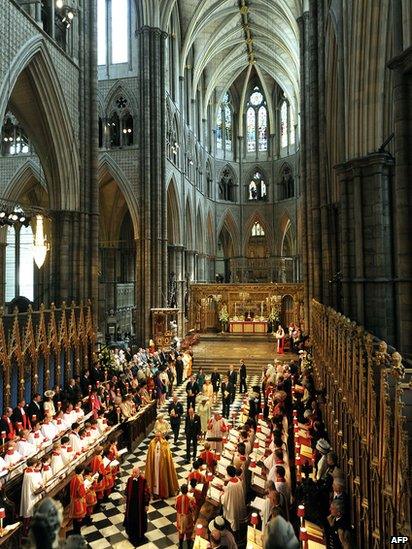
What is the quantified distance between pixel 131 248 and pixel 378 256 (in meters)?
27.6

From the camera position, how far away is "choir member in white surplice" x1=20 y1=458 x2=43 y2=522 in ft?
26.7

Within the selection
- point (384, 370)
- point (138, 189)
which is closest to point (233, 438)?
point (384, 370)

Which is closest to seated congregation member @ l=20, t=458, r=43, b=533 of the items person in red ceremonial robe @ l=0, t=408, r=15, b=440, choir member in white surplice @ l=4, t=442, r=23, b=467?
choir member in white surplice @ l=4, t=442, r=23, b=467

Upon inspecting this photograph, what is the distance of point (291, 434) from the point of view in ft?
33.5

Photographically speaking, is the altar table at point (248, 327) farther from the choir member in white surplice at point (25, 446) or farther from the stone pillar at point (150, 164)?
the choir member in white surplice at point (25, 446)

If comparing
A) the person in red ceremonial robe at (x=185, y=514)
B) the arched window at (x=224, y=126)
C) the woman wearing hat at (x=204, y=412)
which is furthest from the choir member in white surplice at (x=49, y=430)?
the arched window at (x=224, y=126)

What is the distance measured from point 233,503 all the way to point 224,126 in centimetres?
4512

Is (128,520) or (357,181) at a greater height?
(357,181)

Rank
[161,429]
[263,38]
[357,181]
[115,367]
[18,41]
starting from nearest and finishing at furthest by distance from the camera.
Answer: [161,429] → [357,181] → [18,41] → [115,367] → [263,38]

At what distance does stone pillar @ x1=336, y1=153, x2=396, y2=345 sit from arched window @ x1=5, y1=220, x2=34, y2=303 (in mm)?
22848

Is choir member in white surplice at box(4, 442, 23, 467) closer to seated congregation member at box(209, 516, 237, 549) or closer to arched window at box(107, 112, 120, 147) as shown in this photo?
seated congregation member at box(209, 516, 237, 549)

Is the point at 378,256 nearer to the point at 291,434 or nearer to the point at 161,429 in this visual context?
the point at 291,434

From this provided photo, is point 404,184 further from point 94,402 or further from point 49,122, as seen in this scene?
point 49,122

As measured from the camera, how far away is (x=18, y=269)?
29438mm
